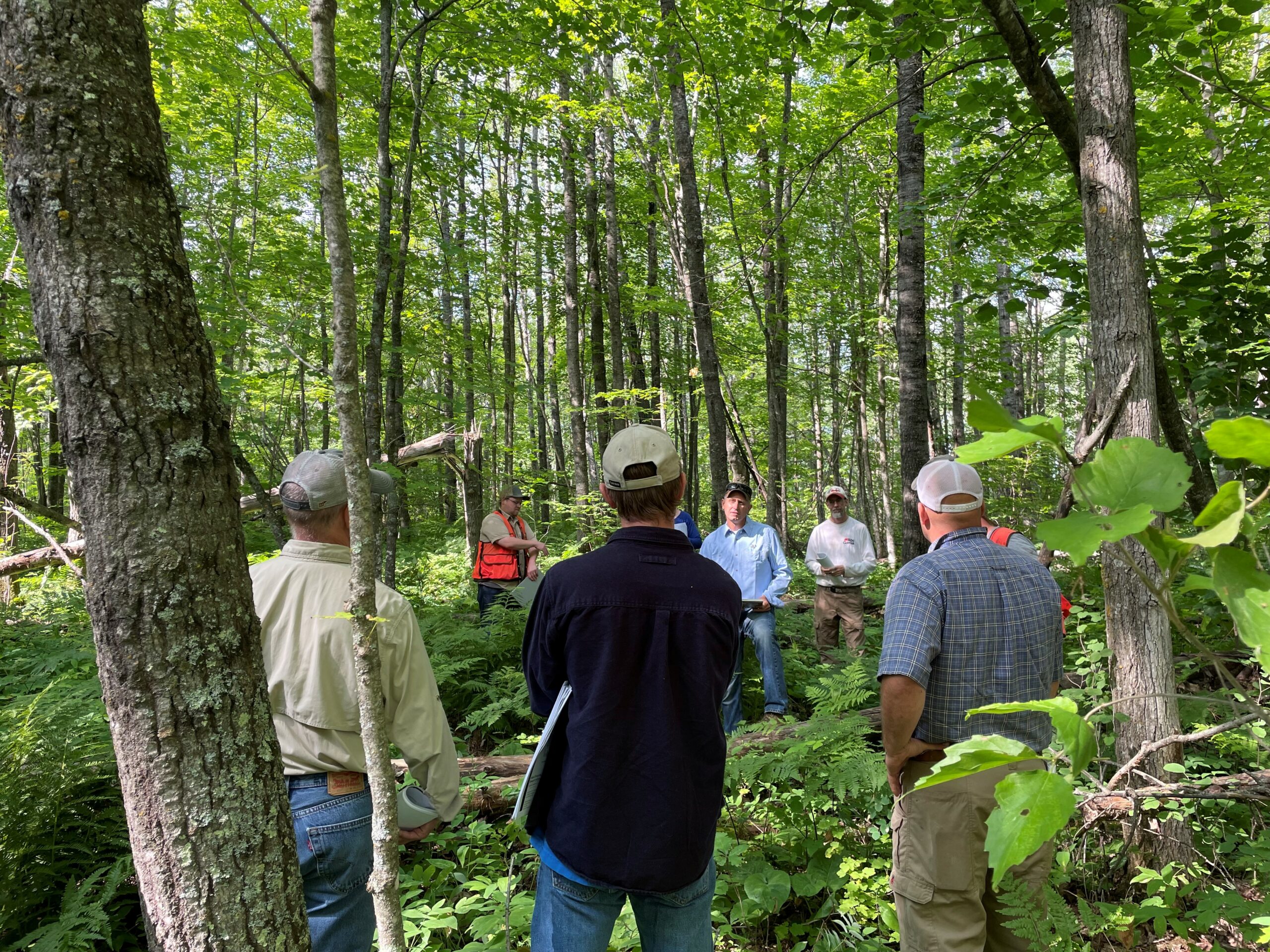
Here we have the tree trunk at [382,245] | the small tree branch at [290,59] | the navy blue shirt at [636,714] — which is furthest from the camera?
the tree trunk at [382,245]

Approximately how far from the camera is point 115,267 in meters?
1.38

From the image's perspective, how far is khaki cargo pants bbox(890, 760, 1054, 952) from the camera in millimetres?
2443

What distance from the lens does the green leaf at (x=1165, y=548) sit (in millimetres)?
623

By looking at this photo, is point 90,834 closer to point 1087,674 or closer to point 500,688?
point 500,688

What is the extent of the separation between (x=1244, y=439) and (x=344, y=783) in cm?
256

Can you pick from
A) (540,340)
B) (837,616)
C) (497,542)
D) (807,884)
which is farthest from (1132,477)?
(540,340)

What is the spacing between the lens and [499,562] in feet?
26.6

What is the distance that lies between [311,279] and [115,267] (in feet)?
27.4

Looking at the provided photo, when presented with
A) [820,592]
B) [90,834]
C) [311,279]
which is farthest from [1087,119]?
[311,279]

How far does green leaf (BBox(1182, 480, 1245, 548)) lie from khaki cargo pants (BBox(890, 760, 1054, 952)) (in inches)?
86.0

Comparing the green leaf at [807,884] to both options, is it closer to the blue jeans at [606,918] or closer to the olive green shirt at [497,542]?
the blue jeans at [606,918]

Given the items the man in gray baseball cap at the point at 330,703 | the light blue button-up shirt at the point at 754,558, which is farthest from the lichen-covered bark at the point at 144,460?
the light blue button-up shirt at the point at 754,558

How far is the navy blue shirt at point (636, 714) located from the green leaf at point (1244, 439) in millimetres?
1559

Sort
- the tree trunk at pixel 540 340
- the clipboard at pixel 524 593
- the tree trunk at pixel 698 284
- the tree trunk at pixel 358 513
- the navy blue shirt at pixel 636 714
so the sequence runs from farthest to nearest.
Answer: the tree trunk at pixel 540 340, the clipboard at pixel 524 593, the tree trunk at pixel 698 284, the navy blue shirt at pixel 636 714, the tree trunk at pixel 358 513
